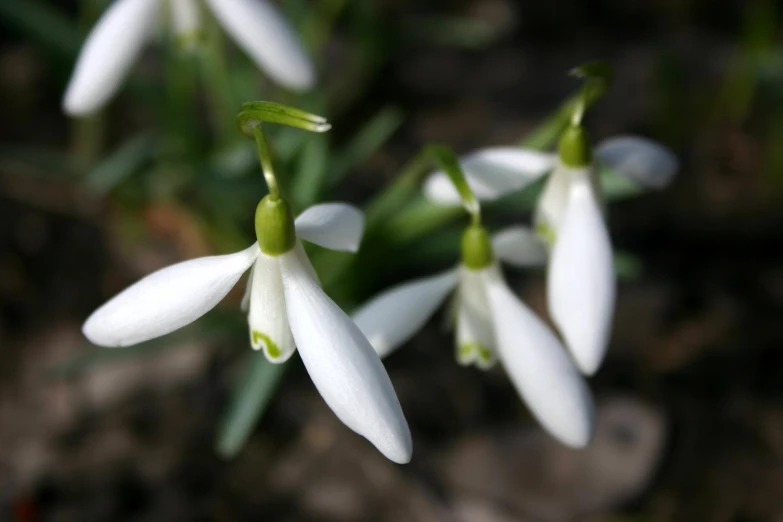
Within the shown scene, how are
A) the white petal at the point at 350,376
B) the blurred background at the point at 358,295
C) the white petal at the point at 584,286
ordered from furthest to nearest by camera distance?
the blurred background at the point at 358,295 < the white petal at the point at 584,286 < the white petal at the point at 350,376

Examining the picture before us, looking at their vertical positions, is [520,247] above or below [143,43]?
below

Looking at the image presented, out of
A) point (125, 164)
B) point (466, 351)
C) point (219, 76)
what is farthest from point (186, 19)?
point (466, 351)

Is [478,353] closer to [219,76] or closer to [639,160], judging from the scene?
[639,160]

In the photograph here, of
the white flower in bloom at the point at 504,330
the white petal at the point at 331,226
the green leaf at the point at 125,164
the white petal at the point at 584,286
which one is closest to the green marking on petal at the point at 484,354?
the white flower in bloom at the point at 504,330

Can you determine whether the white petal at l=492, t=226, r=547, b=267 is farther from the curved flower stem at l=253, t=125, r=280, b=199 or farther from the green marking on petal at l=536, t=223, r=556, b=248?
the curved flower stem at l=253, t=125, r=280, b=199

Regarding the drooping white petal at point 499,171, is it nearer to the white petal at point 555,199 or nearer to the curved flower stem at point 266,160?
the white petal at point 555,199

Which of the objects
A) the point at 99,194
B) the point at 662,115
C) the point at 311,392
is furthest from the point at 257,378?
the point at 662,115
